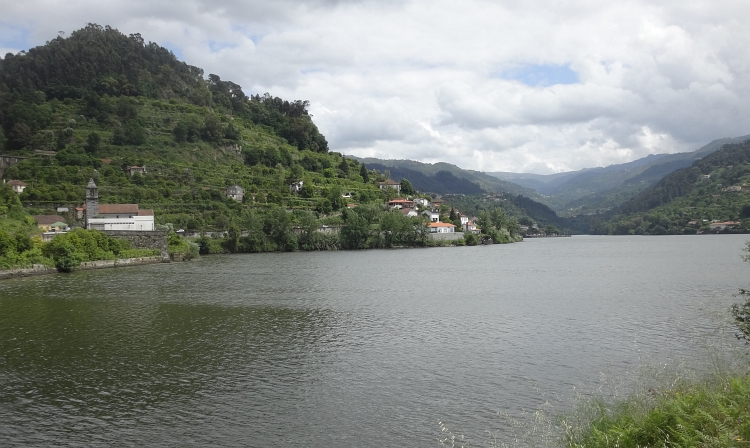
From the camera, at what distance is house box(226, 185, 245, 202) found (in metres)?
87.4

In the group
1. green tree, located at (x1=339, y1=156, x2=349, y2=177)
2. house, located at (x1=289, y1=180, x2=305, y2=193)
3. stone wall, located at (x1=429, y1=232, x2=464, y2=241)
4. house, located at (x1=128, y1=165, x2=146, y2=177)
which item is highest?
green tree, located at (x1=339, y1=156, x2=349, y2=177)

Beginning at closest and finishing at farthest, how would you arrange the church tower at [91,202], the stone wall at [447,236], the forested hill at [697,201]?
the church tower at [91,202] → the stone wall at [447,236] → the forested hill at [697,201]

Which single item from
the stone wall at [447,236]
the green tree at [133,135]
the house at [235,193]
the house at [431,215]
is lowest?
the stone wall at [447,236]

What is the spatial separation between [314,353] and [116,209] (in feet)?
189


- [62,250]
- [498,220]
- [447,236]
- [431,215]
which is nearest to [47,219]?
[62,250]

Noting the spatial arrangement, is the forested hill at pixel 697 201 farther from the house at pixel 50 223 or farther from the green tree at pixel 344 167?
the house at pixel 50 223

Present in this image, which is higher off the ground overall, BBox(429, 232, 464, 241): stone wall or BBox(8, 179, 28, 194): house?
BBox(8, 179, 28, 194): house

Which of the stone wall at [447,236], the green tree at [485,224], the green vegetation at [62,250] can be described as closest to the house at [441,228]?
the stone wall at [447,236]

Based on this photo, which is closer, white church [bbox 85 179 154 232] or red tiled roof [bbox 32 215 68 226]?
red tiled roof [bbox 32 215 68 226]

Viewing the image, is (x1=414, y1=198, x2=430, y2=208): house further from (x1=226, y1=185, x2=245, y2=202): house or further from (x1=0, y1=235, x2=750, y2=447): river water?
(x1=0, y1=235, x2=750, y2=447): river water

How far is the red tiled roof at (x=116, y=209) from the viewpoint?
68000 mm

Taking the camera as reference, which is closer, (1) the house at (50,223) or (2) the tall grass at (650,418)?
(2) the tall grass at (650,418)

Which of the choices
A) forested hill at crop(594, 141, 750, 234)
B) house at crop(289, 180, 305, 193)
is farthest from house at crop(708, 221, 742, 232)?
house at crop(289, 180, 305, 193)

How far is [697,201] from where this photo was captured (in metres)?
155
